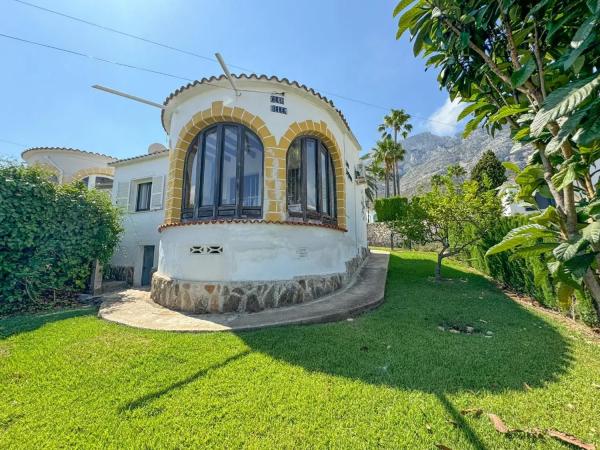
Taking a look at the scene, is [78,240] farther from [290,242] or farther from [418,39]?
[418,39]

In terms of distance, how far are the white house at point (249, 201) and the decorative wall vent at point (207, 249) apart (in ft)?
0.09

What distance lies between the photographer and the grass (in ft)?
8.20

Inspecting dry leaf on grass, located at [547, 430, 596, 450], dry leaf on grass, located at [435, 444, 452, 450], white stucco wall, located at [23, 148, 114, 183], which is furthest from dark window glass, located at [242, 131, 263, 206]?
white stucco wall, located at [23, 148, 114, 183]

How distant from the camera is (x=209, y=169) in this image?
306 inches

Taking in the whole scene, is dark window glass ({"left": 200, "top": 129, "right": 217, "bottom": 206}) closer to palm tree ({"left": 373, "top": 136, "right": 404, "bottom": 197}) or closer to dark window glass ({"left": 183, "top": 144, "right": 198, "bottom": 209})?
dark window glass ({"left": 183, "top": 144, "right": 198, "bottom": 209})

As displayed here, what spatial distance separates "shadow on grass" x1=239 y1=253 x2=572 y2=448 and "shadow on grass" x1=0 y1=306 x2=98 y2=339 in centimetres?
478

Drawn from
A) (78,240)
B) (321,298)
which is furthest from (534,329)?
(78,240)

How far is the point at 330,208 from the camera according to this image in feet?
29.3

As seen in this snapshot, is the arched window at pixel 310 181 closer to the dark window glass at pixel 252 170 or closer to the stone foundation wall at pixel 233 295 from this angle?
the dark window glass at pixel 252 170

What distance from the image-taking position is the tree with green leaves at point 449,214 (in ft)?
29.0

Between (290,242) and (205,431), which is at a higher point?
(290,242)

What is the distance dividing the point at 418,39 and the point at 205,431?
178 inches

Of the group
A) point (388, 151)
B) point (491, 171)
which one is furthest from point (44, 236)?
point (388, 151)

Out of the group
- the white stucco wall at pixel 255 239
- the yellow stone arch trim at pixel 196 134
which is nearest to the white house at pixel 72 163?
the yellow stone arch trim at pixel 196 134
